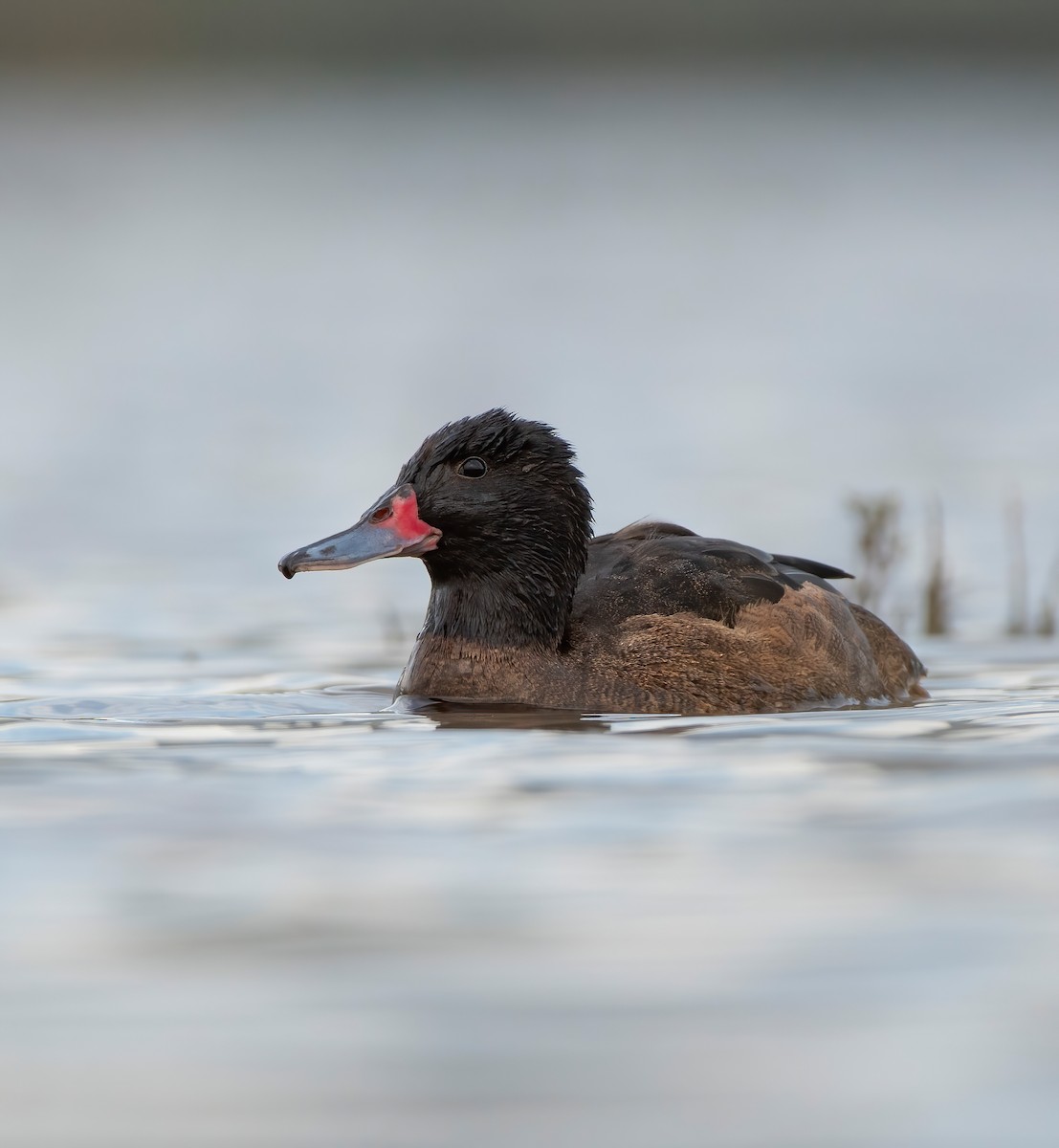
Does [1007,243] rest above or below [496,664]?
above

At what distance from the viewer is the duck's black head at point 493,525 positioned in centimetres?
782

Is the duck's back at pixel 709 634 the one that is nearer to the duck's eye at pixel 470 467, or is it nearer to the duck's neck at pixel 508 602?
the duck's neck at pixel 508 602

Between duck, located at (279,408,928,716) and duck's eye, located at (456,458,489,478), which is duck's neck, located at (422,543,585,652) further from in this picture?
duck's eye, located at (456,458,489,478)

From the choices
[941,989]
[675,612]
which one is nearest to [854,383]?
[675,612]

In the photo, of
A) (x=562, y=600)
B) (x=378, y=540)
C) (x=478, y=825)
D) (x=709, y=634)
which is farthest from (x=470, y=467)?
(x=478, y=825)

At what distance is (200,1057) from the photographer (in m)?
3.77

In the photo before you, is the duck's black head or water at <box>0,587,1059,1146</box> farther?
the duck's black head

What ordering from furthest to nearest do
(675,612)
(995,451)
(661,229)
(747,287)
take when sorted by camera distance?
(661,229), (747,287), (995,451), (675,612)

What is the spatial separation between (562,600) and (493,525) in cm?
37

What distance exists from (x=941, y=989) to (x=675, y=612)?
3731 millimetres

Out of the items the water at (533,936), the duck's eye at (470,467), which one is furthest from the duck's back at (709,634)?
the water at (533,936)

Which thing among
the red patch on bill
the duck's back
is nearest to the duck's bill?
the red patch on bill

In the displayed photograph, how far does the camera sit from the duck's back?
24.6 ft

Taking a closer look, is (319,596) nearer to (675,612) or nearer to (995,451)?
(675,612)
